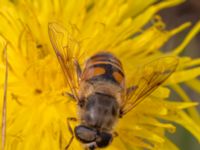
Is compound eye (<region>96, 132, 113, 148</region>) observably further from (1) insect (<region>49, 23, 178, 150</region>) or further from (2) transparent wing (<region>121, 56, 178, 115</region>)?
(2) transparent wing (<region>121, 56, 178, 115</region>)

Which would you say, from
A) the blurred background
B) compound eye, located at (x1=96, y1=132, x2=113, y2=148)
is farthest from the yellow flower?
the blurred background

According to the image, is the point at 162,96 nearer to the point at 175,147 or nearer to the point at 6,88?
the point at 175,147

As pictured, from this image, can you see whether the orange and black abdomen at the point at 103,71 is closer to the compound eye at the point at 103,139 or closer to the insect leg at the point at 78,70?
the insect leg at the point at 78,70

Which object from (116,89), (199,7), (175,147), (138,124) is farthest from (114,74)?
(199,7)

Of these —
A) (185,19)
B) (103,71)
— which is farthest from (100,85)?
(185,19)

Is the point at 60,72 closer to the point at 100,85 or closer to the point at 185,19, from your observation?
the point at 100,85

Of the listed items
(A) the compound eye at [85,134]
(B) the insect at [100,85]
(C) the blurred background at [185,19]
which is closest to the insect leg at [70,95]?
(B) the insect at [100,85]
